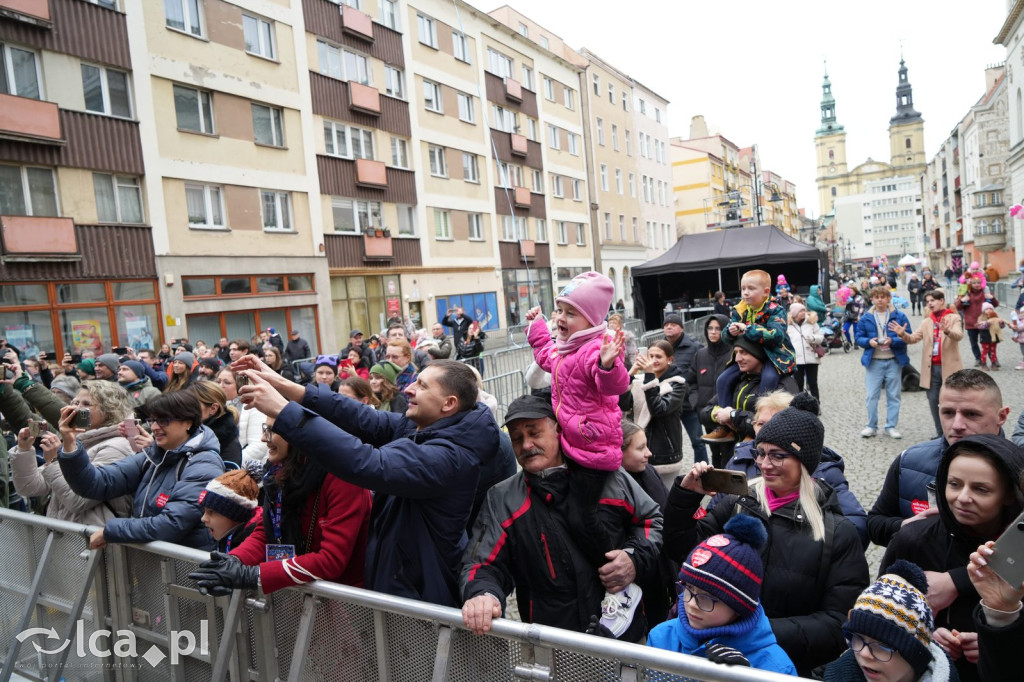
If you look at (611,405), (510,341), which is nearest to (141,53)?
(510,341)

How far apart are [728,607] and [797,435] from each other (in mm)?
928

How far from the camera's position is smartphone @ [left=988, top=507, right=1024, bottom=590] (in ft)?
5.73

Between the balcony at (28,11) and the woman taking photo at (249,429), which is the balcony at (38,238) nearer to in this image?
the balcony at (28,11)

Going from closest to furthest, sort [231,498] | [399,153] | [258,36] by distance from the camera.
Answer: [231,498], [258,36], [399,153]

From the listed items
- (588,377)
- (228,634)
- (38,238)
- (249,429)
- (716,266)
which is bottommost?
(228,634)

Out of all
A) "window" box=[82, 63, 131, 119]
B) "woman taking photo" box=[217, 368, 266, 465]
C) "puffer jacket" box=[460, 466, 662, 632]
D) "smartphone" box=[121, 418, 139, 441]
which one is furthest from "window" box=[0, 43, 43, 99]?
"puffer jacket" box=[460, 466, 662, 632]

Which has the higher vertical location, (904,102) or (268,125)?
(904,102)

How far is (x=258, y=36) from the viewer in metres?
21.8

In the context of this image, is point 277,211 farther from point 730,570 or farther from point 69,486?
point 730,570

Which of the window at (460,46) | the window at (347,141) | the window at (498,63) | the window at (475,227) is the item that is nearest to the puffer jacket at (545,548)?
the window at (347,141)

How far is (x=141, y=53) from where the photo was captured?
18.2 meters

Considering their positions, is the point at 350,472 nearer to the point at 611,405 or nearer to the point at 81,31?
the point at 611,405

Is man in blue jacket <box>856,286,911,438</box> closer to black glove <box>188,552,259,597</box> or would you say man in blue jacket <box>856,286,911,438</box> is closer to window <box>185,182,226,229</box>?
black glove <box>188,552,259,597</box>

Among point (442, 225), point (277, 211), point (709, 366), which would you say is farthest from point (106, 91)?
point (709, 366)
